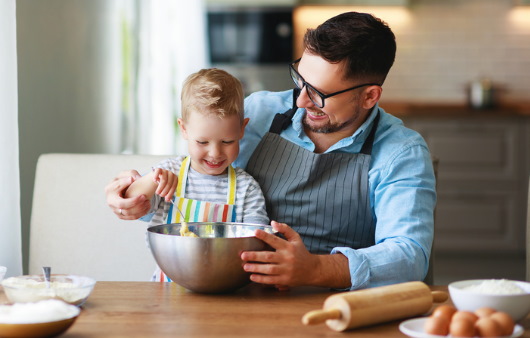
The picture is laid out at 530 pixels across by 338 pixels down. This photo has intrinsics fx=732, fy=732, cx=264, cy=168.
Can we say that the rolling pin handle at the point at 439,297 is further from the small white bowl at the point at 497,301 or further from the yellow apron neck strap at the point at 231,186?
the yellow apron neck strap at the point at 231,186

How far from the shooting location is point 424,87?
5711 mm

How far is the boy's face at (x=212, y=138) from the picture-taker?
5.61 feet

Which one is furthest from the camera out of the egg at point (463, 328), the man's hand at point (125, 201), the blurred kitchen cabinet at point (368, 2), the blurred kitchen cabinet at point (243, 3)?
the blurred kitchen cabinet at point (368, 2)

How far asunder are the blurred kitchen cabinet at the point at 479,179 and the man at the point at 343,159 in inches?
123

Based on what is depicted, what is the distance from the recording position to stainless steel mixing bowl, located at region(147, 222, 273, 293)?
1.31 m

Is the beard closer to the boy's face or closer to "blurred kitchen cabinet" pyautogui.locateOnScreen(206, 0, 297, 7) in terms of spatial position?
the boy's face

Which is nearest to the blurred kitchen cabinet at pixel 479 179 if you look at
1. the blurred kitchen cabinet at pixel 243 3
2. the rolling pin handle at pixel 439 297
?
the blurred kitchen cabinet at pixel 243 3

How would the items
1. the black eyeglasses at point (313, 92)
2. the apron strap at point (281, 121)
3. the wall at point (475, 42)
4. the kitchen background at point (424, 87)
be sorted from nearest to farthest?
the black eyeglasses at point (313, 92)
the apron strap at point (281, 121)
the kitchen background at point (424, 87)
the wall at point (475, 42)

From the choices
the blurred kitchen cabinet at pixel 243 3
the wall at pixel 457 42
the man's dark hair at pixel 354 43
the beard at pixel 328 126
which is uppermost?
the blurred kitchen cabinet at pixel 243 3

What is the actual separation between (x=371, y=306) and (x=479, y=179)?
4.09 m

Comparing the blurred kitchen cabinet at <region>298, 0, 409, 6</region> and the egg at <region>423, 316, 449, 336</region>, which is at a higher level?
the blurred kitchen cabinet at <region>298, 0, 409, 6</region>

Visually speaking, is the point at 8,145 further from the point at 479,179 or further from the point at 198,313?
the point at 479,179

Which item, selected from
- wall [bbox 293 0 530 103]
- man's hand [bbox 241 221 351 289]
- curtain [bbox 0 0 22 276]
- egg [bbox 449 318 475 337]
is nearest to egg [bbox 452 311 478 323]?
egg [bbox 449 318 475 337]

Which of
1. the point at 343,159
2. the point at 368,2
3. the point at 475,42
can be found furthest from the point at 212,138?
the point at 475,42
